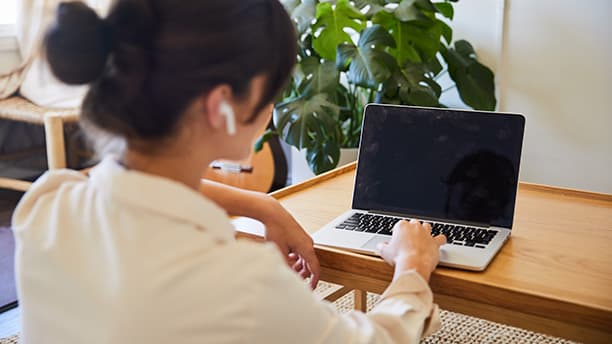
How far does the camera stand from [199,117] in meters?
0.74

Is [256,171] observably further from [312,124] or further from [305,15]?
[305,15]

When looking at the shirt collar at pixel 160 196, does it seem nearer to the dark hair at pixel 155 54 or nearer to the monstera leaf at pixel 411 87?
the dark hair at pixel 155 54

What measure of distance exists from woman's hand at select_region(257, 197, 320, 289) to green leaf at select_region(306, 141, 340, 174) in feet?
4.88

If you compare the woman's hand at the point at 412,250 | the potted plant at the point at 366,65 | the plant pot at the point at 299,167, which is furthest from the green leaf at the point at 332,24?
the woman's hand at the point at 412,250

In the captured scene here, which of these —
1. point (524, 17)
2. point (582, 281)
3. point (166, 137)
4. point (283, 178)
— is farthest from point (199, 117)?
point (283, 178)

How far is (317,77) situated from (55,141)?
1173 millimetres

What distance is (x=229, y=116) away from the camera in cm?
74

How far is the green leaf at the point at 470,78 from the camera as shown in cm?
272

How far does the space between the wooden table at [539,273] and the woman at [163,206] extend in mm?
276

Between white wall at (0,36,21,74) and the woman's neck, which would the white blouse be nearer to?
the woman's neck

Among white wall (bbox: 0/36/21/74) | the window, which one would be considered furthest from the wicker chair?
the window

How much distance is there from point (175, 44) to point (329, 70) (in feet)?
6.47

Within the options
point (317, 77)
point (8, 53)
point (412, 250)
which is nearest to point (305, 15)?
point (317, 77)

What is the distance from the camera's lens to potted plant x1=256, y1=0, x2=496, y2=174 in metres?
2.52
